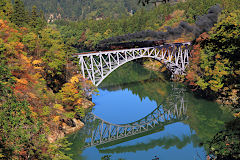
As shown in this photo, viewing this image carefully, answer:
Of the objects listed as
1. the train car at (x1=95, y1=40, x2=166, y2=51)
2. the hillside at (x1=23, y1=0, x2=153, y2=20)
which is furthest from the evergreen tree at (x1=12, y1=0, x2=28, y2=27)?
the hillside at (x1=23, y1=0, x2=153, y2=20)

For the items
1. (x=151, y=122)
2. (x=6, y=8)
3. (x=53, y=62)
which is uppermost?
(x=6, y=8)

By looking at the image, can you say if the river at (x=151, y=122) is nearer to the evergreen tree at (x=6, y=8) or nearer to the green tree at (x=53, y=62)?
the green tree at (x=53, y=62)

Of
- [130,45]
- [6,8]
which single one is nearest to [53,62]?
[6,8]

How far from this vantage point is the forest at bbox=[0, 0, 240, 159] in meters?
7.51

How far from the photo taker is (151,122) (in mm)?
23984

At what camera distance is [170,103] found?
2931 cm

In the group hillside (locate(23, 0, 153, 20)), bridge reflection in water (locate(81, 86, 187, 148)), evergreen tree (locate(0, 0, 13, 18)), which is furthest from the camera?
hillside (locate(23, 0, 153, 20))

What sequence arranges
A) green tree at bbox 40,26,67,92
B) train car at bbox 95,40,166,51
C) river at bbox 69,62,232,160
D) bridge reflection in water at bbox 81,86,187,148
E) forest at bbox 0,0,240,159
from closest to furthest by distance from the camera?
forest at bbox 0,0,240,159, river at bbox 69,62,232,160, bridge reflection in water at bbox 81,86,187,148, green tree at bbox 40,26,67,92, train car at bbox 95,40,166,51

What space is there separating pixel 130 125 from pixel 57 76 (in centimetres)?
822

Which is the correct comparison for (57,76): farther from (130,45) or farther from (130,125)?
(130,45)

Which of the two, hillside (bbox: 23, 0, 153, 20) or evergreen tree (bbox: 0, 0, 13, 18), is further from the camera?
hillside (bbox: 23, 0, 153, 20)

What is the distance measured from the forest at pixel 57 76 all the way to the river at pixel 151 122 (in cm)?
161

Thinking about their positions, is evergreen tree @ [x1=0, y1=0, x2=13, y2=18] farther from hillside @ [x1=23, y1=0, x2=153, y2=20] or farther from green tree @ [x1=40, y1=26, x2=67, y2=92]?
hillside @ [x1=23, y1=0, x2=153, y2=20]

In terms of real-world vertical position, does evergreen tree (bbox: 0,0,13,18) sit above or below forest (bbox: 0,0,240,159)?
above
